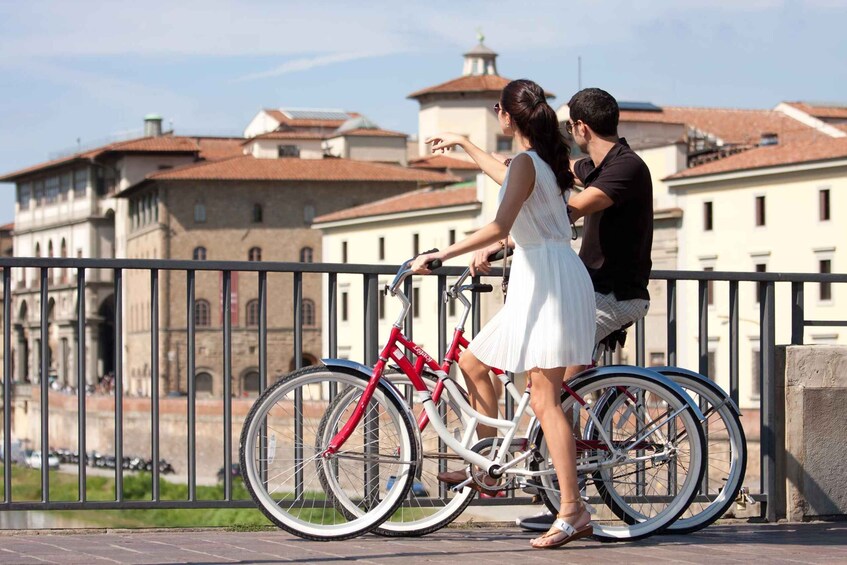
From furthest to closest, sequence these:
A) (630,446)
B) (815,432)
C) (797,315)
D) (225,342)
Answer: (797,315)
(815,432)
(225,342)
(630,446)

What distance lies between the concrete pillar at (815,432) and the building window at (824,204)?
5412cm

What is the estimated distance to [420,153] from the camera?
12000 cm

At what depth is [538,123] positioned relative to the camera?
5.77 meters

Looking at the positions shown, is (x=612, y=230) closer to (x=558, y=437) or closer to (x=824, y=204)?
(x=558, y=437)

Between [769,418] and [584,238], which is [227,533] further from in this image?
[769,418]

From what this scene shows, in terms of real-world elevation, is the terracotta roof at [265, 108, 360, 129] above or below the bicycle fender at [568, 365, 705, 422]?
above

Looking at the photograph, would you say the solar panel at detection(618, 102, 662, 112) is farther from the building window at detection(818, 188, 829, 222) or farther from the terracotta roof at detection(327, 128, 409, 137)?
the terracotta roof at detection(327, 128, 409, 137)

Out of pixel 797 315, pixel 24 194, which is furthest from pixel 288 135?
pixel 797 315

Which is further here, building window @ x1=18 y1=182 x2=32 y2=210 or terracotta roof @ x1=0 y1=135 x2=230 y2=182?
building window @ x1=18 y1=182 x2=32 y2=210

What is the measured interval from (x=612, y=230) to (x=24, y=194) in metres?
129

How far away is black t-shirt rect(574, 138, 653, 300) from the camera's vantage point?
6.10 metres

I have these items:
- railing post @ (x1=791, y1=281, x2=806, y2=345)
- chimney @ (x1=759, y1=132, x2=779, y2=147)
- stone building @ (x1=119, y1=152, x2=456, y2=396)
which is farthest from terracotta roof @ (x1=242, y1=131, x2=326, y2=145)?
railing post @ (x1=791, y1=281, x2=806, y2=345)

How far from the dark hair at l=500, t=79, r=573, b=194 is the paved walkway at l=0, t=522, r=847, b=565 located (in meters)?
1.29

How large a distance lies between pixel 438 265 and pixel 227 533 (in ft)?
4.56
